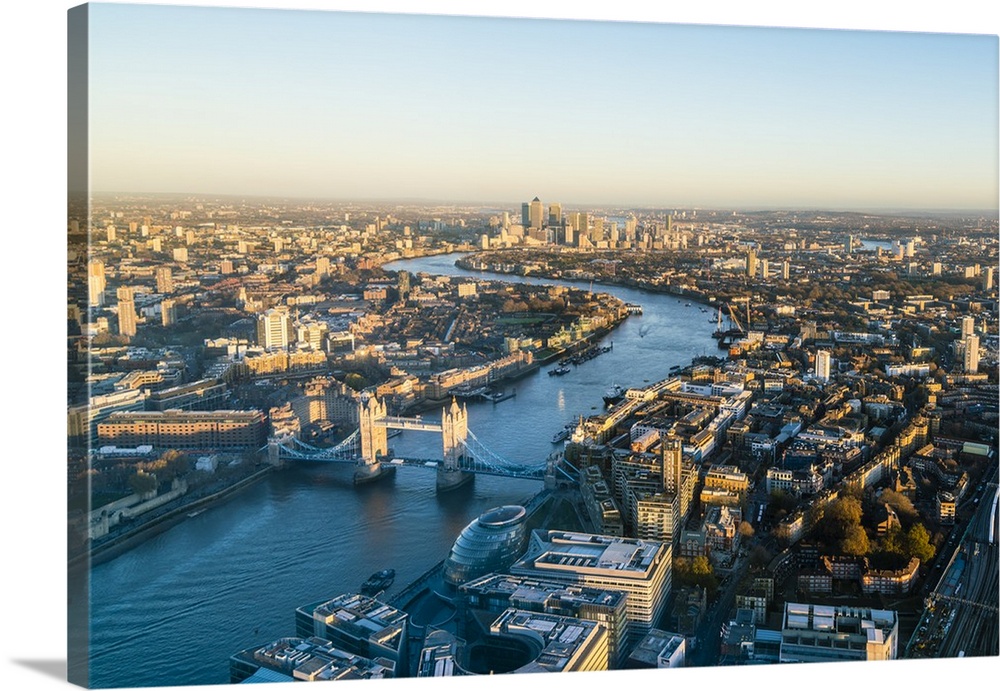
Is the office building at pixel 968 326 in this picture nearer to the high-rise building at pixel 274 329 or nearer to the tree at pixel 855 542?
the tree at pixel 855 542

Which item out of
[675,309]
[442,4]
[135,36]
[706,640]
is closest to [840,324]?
[675,309]

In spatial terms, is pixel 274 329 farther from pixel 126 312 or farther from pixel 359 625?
pixel 359 625

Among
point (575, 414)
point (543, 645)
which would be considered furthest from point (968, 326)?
point (543, 645)

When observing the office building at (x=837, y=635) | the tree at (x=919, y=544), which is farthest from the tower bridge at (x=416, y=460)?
the office building at (x=837, y=635)

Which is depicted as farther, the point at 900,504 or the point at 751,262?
the point at 751,262

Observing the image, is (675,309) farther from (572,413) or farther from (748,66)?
(748,66)

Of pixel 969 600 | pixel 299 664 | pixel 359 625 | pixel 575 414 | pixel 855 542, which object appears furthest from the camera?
pixel 575 414
